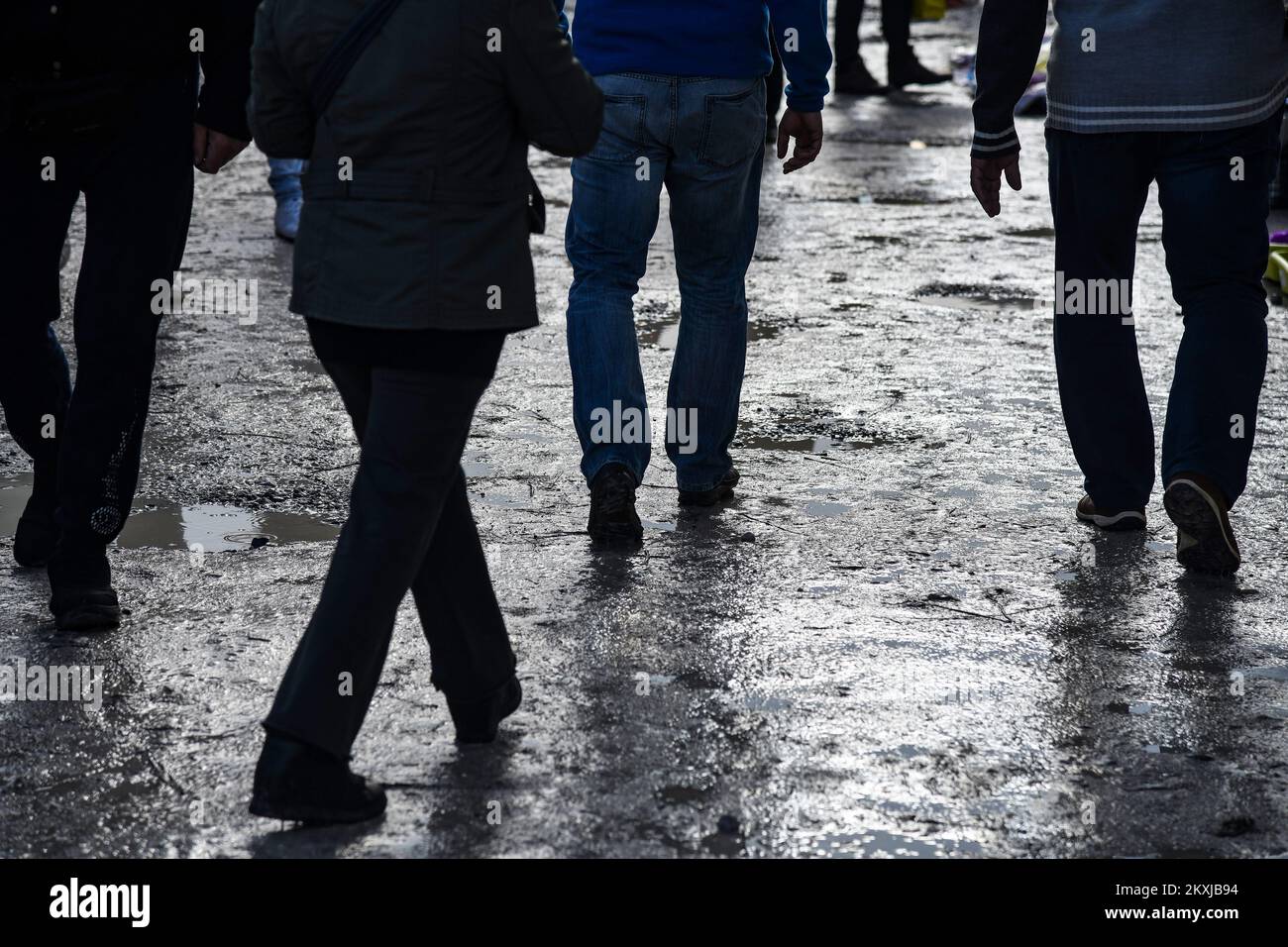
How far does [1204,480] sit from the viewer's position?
4062 mm

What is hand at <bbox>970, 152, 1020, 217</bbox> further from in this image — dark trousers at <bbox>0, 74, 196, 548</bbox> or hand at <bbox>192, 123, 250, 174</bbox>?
dark trousers at <bbox>0, 74, 196, 548</bbox>

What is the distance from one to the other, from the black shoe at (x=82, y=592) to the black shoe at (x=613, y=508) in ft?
3.56

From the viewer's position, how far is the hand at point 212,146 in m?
3.76

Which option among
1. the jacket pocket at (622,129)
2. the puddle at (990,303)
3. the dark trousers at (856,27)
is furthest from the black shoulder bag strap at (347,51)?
the dark trousers at (856,27)

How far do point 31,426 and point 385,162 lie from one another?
161 centimetres

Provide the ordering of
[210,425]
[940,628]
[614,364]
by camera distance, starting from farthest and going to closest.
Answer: [210,425], [614,364], [940,628]

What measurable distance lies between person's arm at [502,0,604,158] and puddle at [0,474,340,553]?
1.64 m

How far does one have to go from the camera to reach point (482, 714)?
10.2 feet

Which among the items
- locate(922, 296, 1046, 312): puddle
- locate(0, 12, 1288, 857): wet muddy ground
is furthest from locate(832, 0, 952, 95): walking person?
locate(0, 12, 1288, 857): wet muddy ground

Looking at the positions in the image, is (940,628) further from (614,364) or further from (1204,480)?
(614,364)

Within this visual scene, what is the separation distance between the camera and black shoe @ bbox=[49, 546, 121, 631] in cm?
366

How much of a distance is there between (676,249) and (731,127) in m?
0.37

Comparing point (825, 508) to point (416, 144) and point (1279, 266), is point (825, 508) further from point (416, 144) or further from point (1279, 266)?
point (1279, 266)
